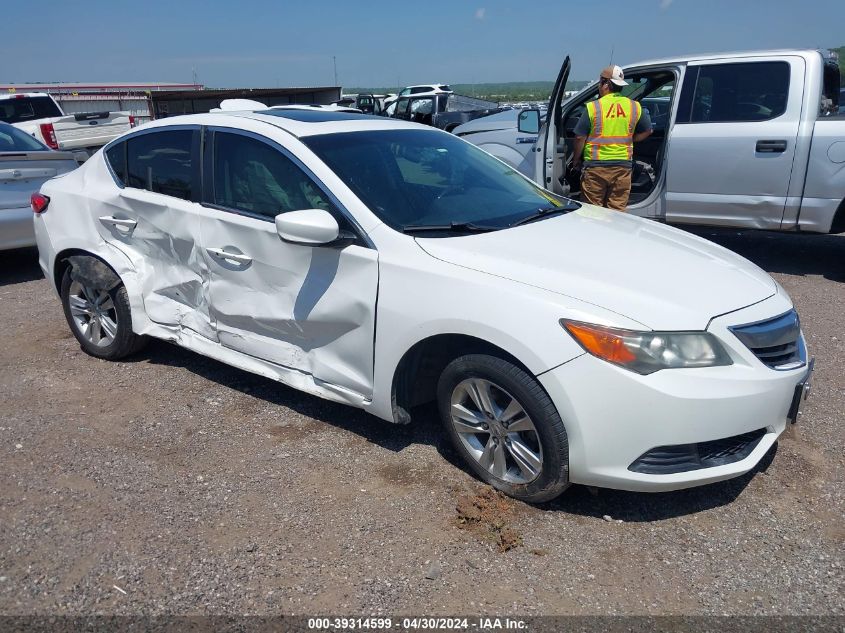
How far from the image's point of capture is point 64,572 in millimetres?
A: 2727

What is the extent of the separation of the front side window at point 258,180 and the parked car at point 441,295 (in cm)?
1

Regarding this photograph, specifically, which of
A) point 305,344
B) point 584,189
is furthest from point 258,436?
point 584,189

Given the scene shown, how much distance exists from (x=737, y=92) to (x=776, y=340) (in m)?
4.45

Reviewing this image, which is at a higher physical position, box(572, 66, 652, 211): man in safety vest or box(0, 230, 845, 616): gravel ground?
box(572, 66, 652, 211): man in safety vest

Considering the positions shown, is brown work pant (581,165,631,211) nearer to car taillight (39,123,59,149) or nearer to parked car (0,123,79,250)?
parked car (0,123,79,250)

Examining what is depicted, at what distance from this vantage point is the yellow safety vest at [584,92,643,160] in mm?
6355

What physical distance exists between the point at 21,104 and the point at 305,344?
11.3 m

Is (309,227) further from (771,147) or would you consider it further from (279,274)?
(771,147)

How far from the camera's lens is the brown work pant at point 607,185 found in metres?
6.51

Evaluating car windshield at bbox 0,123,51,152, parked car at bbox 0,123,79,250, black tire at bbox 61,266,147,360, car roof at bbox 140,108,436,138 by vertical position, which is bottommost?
black tire at bbox 61,266,147,360

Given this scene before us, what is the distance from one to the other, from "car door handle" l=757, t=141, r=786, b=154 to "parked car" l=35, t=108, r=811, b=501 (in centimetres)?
310

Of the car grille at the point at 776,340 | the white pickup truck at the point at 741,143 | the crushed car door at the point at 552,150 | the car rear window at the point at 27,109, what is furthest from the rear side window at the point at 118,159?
the car rear window at the point at 27,109

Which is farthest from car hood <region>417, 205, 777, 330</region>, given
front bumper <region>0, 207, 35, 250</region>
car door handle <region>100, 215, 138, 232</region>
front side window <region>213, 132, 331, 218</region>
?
front bumper <region>0, 207, 35, 250</region>

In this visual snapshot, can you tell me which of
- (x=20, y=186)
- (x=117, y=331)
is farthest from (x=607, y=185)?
(x=20, y=186)
